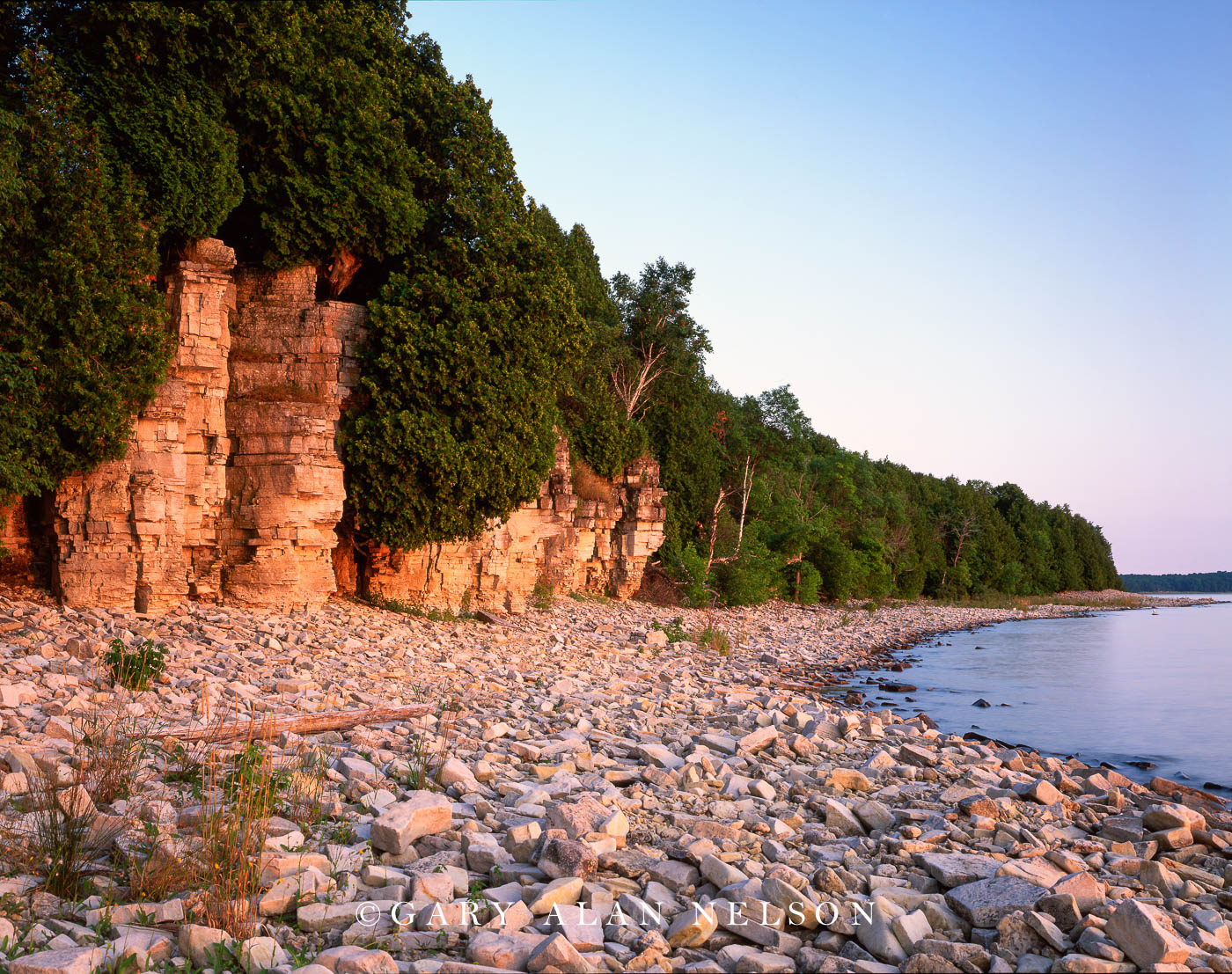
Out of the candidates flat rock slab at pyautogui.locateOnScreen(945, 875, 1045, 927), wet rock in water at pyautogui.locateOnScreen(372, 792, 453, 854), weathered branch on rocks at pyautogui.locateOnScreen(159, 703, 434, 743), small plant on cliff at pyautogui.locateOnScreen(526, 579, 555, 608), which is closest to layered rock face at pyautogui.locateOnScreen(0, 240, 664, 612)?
small plant on cliff at pyautogui.locateOnScreen(526, 579, 555, 608)

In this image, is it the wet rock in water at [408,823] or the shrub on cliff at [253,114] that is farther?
the shrub on cliff at [253,114]

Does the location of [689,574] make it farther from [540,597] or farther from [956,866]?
[956,866]

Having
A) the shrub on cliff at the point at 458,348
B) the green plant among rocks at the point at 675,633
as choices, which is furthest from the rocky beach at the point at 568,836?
the green plant among rocks at the point at 675,633

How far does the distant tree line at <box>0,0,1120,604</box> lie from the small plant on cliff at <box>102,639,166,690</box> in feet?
12.0

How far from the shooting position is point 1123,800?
26.1 ft

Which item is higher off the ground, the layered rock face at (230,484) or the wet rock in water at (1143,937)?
the layered rock face at (230,484)

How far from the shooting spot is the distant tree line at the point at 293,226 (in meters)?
11.8

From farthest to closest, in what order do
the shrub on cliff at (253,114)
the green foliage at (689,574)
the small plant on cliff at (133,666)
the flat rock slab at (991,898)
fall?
the green foliage at (689,574), the shrub on cliff at (253,114), the small plant on cliff at (133,666), the flat rock slab at (991,898)

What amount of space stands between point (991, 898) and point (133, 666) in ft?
27.8

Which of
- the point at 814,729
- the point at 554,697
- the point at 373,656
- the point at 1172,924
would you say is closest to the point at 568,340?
the point at 373,656

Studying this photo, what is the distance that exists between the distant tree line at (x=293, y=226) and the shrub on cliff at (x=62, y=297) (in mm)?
30

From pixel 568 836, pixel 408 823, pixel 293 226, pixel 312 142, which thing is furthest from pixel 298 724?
pixel 312 142

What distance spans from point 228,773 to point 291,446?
10821 millimetres

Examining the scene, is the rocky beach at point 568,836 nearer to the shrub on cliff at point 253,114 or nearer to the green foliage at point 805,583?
the shrub on cliff at point 253,114
